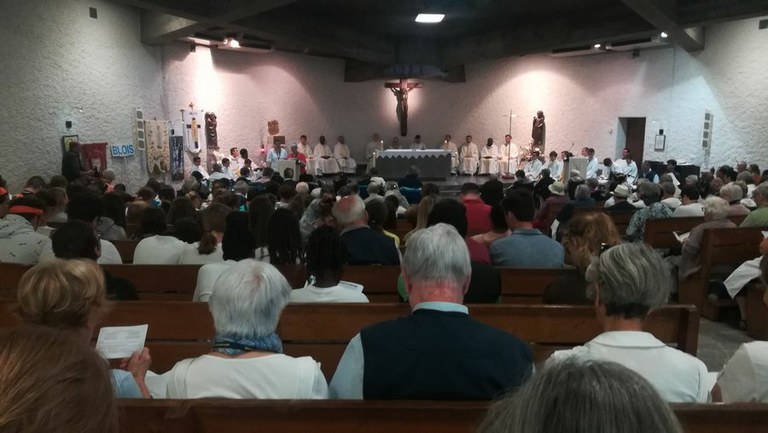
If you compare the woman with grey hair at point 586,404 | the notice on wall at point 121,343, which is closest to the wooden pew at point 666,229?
the notice on wall at point 121,343

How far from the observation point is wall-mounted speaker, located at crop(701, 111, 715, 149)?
13055 mm

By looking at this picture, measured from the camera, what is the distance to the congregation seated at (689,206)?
21.4 feet

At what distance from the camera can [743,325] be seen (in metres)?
5.06

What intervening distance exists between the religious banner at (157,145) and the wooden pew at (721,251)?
394 inches

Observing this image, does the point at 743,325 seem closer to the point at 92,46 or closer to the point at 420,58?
the point at 92,46

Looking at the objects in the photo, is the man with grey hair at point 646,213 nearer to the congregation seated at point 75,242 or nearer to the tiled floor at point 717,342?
the tiled floor at point 717,342

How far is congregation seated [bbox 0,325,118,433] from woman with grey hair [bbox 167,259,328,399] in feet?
3.17

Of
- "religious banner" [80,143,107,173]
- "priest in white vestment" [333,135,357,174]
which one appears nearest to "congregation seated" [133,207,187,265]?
"religious banner" [80,143,107,173]

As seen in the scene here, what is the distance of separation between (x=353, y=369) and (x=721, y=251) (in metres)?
4.49

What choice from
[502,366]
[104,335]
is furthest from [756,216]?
[104,335]

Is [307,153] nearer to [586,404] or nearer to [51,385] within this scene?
[51,385]

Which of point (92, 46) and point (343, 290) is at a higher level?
point (92, 46)

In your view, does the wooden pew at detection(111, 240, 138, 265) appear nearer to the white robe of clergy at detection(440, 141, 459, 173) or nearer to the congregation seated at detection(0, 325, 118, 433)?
the congregation seated at detection(0, 325, 118, 433)

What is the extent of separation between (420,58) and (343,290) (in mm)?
14486
